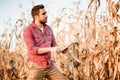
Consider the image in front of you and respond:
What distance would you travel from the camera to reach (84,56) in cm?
448

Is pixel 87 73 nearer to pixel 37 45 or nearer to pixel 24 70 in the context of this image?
pixel 37 45

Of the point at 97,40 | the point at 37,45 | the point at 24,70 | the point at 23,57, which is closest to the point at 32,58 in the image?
the point at 37,45

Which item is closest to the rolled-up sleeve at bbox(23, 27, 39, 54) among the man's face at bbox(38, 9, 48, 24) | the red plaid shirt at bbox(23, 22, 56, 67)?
the red plaid shirt at bbox(23, 22, 56, 67)

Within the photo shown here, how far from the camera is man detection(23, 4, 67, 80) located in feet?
13.6

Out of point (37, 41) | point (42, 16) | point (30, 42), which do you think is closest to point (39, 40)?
point (37, 41)

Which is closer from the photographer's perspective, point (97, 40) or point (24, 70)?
point (97, 40)

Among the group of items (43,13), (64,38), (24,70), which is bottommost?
(24,70)

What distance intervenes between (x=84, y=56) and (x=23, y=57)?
7.99 ft

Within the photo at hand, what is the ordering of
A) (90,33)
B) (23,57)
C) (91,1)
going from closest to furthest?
(91,1), (90,33), (23,57)

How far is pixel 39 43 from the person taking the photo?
13.7 feet

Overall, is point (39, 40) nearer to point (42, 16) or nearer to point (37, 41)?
point (37, 41)

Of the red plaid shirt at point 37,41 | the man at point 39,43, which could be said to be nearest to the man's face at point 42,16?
the man at point 39,43

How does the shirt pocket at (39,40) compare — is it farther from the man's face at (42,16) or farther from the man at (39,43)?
the man's face at (42,16)

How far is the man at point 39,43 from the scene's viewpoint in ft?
13.6
